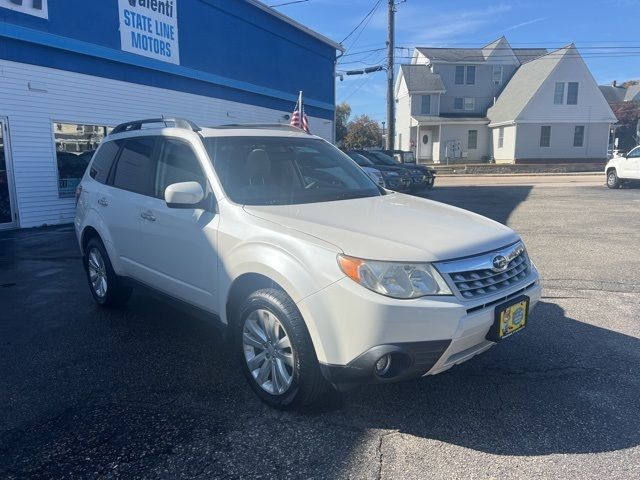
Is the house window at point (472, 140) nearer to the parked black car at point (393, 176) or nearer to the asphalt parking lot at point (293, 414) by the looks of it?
the parked black car at point (393, 176)

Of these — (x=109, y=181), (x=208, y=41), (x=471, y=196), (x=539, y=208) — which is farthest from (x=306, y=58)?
(x=109, y=181)

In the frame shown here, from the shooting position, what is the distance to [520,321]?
323cm

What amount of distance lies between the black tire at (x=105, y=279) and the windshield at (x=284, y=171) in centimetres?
199

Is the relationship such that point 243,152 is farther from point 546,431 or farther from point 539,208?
point 539,208

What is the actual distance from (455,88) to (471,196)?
27020 millimetres

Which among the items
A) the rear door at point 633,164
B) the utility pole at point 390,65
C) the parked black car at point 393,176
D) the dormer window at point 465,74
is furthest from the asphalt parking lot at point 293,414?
the dormer window at point 465,74

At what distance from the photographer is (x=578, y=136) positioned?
36.2 m

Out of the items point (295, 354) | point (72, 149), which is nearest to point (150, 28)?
point (72, 149)

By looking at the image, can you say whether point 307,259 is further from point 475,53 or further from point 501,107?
point 475,53

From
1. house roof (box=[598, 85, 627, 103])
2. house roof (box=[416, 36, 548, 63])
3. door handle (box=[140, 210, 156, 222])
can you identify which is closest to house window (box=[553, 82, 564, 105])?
house roof (box=[416, 36, 548, 63])

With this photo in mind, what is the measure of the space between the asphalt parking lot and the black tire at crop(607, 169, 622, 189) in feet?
53.6

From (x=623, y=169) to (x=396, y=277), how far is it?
781 inches

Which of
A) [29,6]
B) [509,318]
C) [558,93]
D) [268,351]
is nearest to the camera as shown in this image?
[509,318]

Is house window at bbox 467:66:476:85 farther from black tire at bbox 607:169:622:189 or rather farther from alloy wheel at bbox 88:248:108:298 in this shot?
alloy wheel at bbox 88:248:108:298
